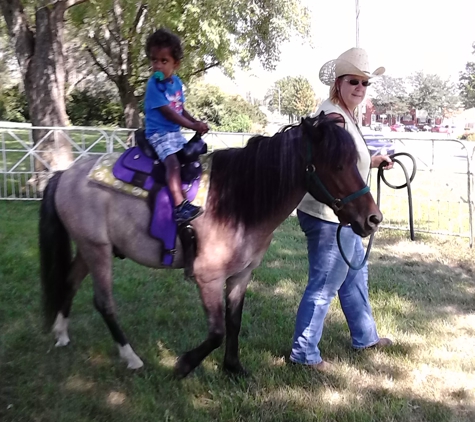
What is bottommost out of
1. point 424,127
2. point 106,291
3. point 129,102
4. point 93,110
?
point 106,291

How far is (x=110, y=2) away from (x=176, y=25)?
2.79m

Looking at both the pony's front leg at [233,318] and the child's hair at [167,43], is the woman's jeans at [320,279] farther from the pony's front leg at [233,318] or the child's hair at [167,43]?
the child's hair at [167,43]

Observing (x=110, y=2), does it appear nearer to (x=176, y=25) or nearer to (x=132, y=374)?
(x=176, y=25)

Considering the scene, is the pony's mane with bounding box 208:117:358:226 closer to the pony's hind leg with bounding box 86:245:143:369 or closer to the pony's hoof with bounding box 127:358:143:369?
the pony's hind leg with bounding box 86:245:143:369

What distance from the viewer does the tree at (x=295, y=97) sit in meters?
52.1

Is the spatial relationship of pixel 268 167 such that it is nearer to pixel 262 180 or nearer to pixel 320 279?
pixel 262 180

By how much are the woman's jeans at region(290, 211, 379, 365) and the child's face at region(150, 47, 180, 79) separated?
1238mm

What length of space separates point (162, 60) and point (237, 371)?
203 cm

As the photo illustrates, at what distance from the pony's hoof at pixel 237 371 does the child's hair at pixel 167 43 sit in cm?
201

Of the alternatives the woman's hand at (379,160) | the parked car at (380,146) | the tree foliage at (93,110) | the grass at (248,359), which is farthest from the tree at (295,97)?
the woman's hand at (379,160)

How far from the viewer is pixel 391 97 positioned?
6625cm

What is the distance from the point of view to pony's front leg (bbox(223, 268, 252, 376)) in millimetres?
3074

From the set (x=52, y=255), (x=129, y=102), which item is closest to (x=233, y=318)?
(x=52, y=255)

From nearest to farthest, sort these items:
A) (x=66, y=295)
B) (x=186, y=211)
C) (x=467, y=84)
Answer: (x=186, y=211), (x=66, y=295), (x=467, y=84)
